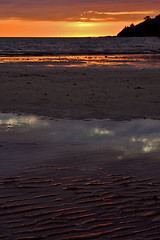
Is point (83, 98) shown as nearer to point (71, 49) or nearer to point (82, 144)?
point (82, 144)

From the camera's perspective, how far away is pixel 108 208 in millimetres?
5426

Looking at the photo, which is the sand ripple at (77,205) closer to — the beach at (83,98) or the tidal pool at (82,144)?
the tidal pool at (82,144)

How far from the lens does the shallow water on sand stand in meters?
4.88

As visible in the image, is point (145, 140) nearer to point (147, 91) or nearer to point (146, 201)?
point (146, 201)

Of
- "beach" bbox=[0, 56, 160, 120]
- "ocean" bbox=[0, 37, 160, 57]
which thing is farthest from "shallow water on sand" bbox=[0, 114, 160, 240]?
"ocean" bbox=[0, 37, 160, 57]

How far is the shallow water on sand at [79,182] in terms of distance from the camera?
16.0 ft

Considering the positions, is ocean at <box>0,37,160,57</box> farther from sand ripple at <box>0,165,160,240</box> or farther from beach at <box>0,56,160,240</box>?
sand ripple at <box>0,165,160,240</box>

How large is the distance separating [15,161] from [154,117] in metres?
6.42

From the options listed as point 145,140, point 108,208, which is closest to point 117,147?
point 145,140

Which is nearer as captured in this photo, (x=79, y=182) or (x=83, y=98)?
(x=79, y=182)

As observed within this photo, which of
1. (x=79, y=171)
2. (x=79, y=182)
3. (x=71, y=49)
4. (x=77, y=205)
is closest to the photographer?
(x=77, y=205)

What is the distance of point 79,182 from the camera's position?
646 cm

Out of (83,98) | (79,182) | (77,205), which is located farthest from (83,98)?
(77,205)

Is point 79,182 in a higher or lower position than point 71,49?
lower
